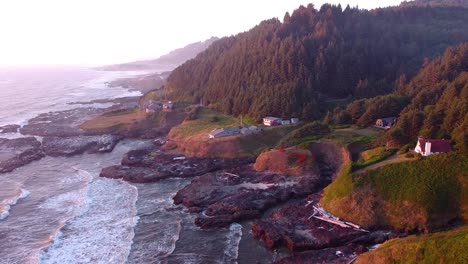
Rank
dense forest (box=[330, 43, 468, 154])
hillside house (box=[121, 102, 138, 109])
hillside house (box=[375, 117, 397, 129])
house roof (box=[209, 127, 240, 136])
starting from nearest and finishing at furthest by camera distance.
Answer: dense forest (box=[330, 43, 468, 154]) → hillside house (box=[375, 117, 397, 129]) → house roof (box=[209, 127, 240, 136]) → hillside house (box=[121, 102, 138, 109])

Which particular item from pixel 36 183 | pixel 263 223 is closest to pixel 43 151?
pixel 36 183

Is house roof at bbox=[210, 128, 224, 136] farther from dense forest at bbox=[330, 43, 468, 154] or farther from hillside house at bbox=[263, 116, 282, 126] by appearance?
dense forest at bbox=[330, 43, 468, 154]

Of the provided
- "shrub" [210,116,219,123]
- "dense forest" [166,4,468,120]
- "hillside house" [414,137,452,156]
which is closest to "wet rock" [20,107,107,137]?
"dense forest" [166,4,468,120]

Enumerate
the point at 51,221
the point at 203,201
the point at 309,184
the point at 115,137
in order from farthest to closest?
1. the point at 115,137
2. the point at 309,184
3. the point at 203,201
4. the point at 51,221

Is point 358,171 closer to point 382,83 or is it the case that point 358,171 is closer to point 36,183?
point 36,183

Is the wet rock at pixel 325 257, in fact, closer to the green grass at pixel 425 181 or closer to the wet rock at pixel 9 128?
the green grass at pixel 425 181

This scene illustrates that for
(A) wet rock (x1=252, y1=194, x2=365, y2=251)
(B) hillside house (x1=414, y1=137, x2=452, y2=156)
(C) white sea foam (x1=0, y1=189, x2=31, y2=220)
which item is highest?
(B) hillside house (x1=414, y1=137, x2=452, y2=156)

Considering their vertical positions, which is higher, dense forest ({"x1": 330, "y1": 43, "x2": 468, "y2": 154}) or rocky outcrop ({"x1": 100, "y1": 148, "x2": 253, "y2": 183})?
dense forest ({"x1": 330, "y1": 43, "x2": 468, "y2": 154})

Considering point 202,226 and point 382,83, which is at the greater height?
point 382,83
